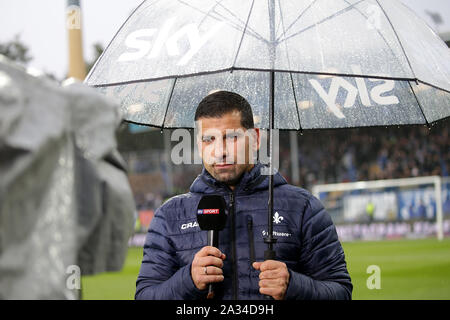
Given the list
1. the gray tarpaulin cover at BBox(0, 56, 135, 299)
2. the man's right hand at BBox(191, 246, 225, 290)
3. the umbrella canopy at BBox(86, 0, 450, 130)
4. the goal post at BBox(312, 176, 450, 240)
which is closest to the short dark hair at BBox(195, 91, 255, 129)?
the umbrella canopy at BBox(86, 0, 450, 130)

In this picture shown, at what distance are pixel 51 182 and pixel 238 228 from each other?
5.31 ft

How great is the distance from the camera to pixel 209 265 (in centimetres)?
255

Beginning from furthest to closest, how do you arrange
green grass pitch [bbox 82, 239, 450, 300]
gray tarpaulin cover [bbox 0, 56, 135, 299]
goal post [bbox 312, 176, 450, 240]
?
goal post [bbox 312, 176, 450, 240] < green grass pitch [bbox 82, 239, 450, 300] < gray tarpaulin cover [bbox 0, 56, 135, 299]

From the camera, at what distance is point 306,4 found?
3025mm

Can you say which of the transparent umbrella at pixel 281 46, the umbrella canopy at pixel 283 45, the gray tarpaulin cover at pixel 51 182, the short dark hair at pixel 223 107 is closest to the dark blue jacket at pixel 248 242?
the transparent umbrella at pixel 281 46

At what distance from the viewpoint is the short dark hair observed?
295 cm

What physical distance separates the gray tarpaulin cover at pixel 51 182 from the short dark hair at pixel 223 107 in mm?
1501

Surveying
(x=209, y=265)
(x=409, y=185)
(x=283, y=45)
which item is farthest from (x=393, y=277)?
(x=409, y=185)

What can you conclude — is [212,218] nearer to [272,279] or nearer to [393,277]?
[272,279]

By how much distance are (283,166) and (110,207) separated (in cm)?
2987

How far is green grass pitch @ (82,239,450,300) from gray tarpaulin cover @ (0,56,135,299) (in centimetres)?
552

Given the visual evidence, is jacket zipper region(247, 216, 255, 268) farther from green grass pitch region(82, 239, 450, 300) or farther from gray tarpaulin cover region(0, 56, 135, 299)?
green grass pitch region(82, 239, 450, 300)

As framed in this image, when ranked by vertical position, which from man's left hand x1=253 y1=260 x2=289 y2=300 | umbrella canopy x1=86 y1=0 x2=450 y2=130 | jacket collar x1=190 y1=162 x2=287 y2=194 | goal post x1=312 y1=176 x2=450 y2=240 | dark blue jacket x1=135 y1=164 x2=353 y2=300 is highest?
goal post x1=312 y1=176 x2=450 y2=240

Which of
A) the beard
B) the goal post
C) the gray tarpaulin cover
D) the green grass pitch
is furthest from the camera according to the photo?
the goal post
